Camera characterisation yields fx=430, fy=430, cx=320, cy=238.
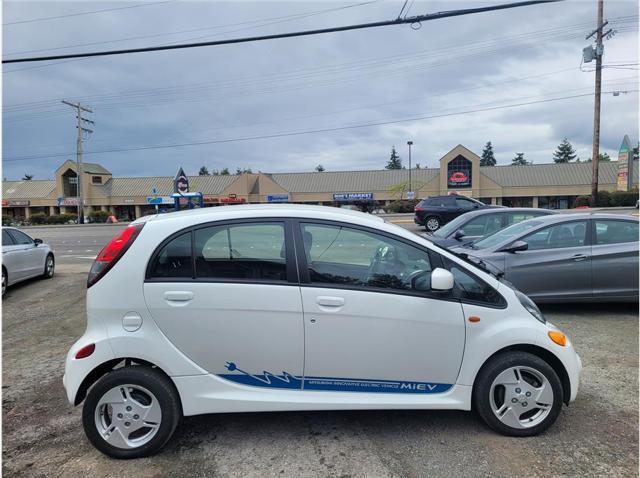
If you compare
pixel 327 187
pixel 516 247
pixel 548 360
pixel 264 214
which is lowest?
pixel 548 360

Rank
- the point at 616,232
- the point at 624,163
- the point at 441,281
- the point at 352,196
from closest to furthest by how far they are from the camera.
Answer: the point at 441,281 → the point at 616,232 → the point at 624,163 → the point at 352,196

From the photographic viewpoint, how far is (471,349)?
309 centimetres

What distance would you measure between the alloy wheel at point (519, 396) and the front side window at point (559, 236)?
376 cm

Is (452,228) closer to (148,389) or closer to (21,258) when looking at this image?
(148,389)

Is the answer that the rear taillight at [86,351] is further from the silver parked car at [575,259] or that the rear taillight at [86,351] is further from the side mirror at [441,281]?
the silver parked car at [575,259]

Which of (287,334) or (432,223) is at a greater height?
(432,223)

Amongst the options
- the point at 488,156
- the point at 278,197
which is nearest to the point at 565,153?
the point at 488,156

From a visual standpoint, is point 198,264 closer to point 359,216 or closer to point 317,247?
point 317,247

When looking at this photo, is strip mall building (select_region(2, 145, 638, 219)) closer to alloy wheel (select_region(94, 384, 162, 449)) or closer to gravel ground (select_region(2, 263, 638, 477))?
gravel ground (select_region(2, 263, 638, 477))

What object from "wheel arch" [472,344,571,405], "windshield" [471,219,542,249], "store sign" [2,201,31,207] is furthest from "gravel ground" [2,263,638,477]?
"store sign" [2,201,31,207]

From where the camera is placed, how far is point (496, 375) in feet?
10.2

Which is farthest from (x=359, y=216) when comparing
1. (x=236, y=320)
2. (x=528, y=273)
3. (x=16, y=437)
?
(x=528, y=273)

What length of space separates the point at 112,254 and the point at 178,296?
587 mm

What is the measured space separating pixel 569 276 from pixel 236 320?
206 inches
